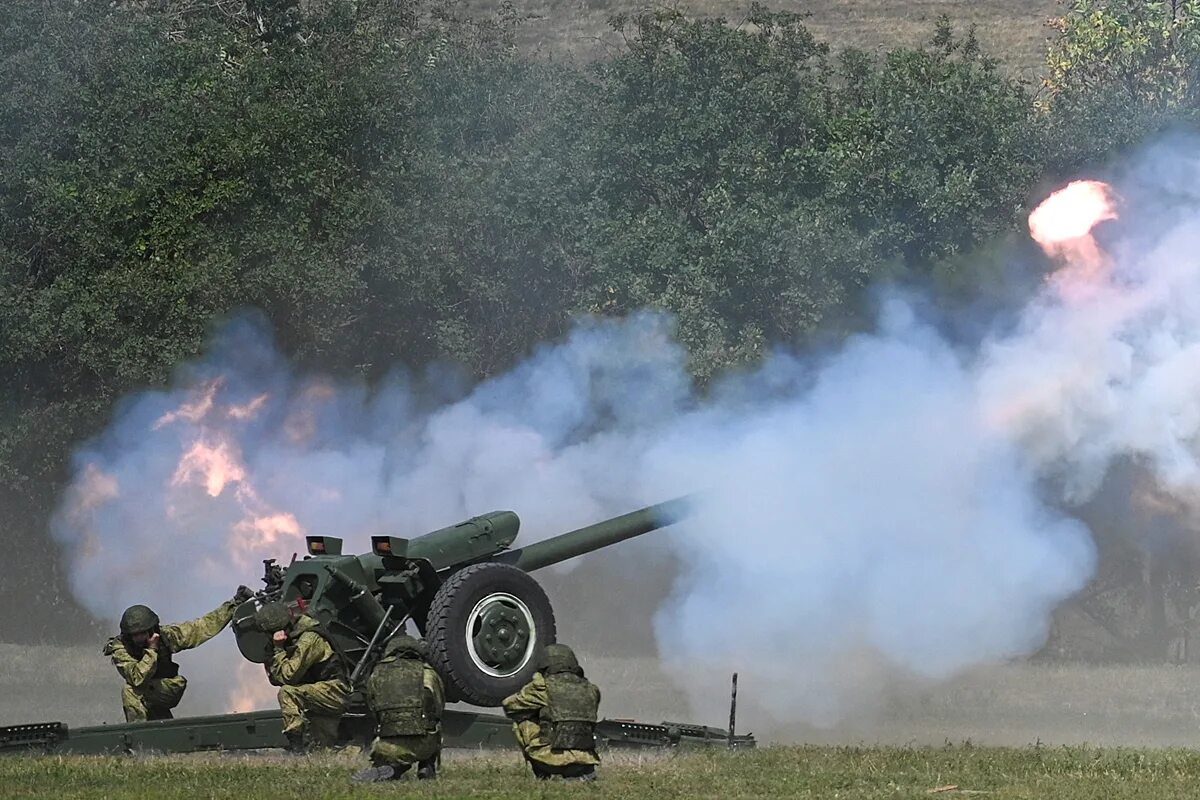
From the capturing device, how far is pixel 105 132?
42781mm

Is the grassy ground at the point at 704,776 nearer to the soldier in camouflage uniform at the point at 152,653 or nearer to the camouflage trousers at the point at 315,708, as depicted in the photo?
the camouflage trousers at the point at 315,708

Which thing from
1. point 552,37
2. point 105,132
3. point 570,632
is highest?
point 552,37

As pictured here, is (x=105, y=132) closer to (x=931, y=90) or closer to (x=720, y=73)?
(x=720, y=73)

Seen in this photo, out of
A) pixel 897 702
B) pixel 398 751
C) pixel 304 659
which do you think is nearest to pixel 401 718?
pixel 398 751

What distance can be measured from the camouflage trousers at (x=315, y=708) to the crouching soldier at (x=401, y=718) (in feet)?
8.05

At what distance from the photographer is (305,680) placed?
21266mm

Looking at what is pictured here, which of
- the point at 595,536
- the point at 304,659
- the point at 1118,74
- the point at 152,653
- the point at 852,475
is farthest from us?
the point at 1118,74

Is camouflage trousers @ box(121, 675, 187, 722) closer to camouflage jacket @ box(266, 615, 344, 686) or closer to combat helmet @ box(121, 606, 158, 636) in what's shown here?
combat helmet @ box(121, 606, 158, 636)

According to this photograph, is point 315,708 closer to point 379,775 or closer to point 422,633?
point 422,633

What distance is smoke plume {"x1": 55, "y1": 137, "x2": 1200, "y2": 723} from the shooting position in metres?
26.7

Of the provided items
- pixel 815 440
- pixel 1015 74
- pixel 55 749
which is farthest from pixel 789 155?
pixel 1015 74

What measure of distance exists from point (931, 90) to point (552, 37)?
5158cm

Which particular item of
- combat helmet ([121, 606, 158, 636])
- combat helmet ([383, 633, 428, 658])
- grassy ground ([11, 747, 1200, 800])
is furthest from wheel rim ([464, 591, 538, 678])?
combat helmet ([121, 606, 158, 636])

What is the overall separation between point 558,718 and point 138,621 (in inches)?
247
